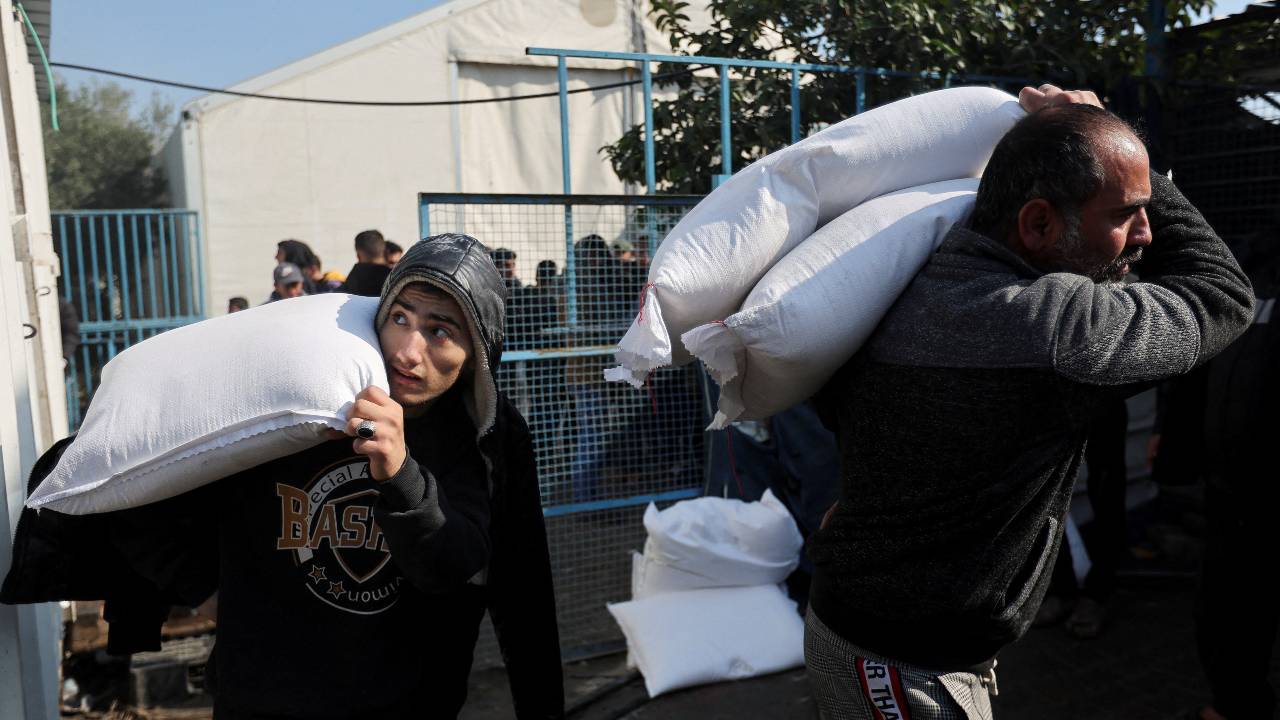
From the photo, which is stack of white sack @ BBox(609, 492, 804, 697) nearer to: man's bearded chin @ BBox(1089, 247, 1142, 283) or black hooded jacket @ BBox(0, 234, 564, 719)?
black hooded jacket @ BBox(0, 234, 564, 719)

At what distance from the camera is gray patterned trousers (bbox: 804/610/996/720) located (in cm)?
170

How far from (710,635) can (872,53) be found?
10.9 feet

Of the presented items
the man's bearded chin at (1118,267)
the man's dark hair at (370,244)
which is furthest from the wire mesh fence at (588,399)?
the man's bearded chin at (1118,267)

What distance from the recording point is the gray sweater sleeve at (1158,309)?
144 cm

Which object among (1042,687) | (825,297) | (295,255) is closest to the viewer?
(825,297)

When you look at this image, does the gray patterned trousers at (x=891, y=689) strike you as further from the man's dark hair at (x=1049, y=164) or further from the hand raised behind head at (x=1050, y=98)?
the hand raised behind head at (x=1050, y=98)

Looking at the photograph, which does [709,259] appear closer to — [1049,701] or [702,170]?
[1049,701]

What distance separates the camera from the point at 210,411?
1.54m

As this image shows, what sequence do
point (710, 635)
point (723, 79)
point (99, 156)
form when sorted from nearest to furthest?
point (710, 635), point (723, 79), point (99, 156)

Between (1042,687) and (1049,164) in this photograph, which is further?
(1042,687)

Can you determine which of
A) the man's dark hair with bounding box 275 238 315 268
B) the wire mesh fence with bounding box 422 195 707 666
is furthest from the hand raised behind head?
the man's dark hair with bounding box 275 238 315 268

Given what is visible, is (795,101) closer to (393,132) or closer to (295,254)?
(295,254)

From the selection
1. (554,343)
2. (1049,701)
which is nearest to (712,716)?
(1049,701)

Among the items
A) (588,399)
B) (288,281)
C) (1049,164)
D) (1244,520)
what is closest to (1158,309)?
(1049,164)
